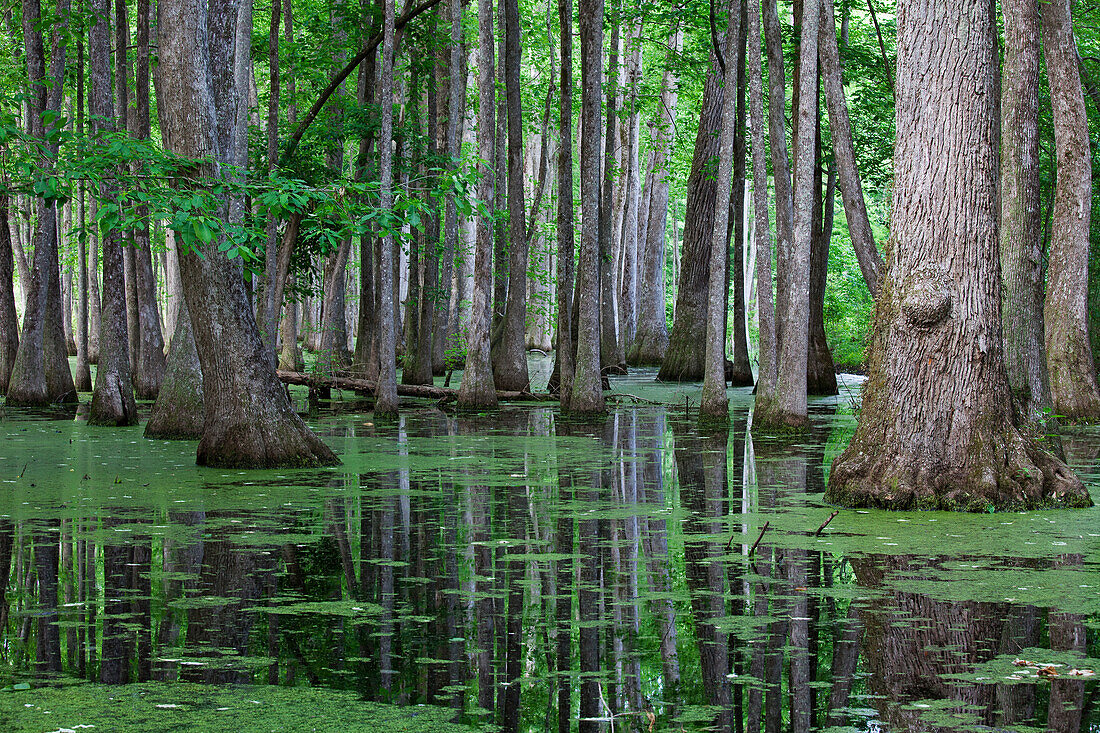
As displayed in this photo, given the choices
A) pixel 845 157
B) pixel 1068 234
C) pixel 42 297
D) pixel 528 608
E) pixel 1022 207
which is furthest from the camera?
pixel 42 297

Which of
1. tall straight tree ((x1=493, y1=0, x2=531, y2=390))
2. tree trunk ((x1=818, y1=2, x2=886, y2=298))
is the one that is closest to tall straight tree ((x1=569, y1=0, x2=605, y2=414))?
tall straight tree ((x1=493, y1=0, x2=531, y2=390))

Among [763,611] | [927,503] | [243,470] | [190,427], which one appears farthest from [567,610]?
[190,427]

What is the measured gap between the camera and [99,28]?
1330 cm

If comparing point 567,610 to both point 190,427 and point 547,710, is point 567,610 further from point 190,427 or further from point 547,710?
point 190,427

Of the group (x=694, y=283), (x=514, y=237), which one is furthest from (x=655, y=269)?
(x=514, y=237)

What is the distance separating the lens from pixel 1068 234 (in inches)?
545

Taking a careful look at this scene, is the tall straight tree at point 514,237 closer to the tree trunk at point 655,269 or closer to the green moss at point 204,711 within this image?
the tree trunk at point 655,269

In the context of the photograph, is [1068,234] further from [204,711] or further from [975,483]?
[204,711]

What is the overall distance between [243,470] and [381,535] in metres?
3.39

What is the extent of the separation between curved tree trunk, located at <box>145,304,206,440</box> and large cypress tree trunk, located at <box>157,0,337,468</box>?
246cm

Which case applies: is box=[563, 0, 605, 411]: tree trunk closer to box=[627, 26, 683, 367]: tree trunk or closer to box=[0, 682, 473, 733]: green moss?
box=[0, 682, 473, 733]: green moss

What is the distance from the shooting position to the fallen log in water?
17516 millimetres

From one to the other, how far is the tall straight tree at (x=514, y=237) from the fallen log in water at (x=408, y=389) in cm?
47

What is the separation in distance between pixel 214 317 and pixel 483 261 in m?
7.04
